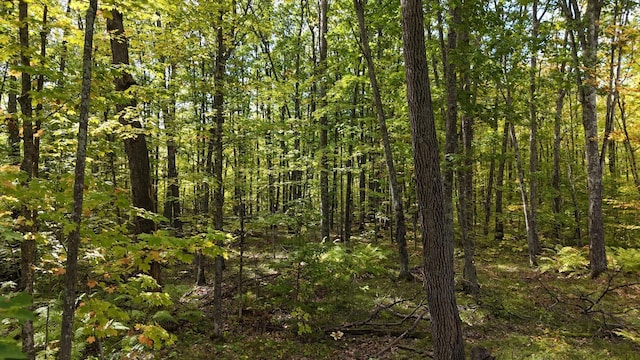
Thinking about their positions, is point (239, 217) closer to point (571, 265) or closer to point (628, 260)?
point (571, 265)

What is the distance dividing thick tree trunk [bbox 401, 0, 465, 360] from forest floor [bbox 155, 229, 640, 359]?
1561mm

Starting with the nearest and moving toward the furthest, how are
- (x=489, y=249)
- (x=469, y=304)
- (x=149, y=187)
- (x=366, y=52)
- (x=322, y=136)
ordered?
1. (x=149, y=187)
2. (x=469, y=304)
3. (x=366, y=52)
4. (x=322, y=136)
5. (x=489, y=249)

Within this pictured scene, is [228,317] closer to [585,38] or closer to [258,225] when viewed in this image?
[258,225]

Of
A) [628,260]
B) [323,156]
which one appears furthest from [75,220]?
[628,260]

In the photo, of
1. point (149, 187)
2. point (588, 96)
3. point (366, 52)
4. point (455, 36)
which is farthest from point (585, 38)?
point (149, 187)

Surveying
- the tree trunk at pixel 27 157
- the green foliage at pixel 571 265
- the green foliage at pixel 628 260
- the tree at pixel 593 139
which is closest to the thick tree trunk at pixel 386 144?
the green foliage at pixel 571 265

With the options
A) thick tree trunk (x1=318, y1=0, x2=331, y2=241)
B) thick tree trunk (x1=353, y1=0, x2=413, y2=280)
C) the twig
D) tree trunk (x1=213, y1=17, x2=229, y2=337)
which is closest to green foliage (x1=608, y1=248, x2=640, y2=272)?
thick tree trunk (x1=353, y1=0, x2=413, y2=280)

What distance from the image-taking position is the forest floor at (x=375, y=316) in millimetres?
7199

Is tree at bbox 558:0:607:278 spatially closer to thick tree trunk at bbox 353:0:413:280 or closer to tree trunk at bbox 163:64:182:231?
thick tree trunk at bbox 353:0:413:280

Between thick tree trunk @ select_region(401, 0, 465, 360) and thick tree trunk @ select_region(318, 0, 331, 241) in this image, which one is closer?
thick tree trunk @ select_region(401, 0, 465, 360)

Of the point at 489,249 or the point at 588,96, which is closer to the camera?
the point at 588,96

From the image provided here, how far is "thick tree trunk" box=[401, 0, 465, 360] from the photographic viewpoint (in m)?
5.15

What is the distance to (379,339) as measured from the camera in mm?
7867

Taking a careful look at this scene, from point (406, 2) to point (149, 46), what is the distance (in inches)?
242
